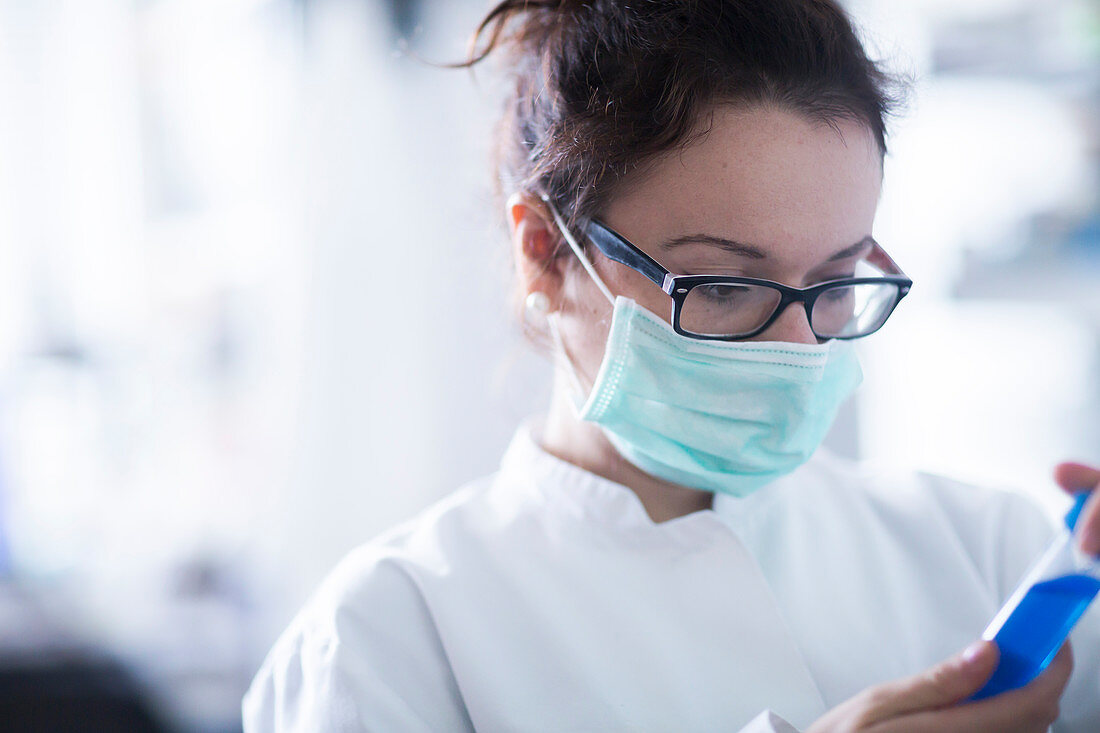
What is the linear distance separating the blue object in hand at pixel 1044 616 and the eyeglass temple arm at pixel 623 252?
1.39ft

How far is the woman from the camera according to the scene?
2.70 feet

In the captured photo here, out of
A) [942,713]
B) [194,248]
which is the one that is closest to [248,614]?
[194,248]

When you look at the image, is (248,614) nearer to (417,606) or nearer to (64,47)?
(417,606)

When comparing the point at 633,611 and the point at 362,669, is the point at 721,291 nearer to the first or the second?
the point at 633,611

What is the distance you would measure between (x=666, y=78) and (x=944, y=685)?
62 cm

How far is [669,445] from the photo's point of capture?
894mm

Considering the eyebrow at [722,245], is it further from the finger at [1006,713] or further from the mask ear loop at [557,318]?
the finger at [1006,713]

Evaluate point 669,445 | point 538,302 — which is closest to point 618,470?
point 669,445

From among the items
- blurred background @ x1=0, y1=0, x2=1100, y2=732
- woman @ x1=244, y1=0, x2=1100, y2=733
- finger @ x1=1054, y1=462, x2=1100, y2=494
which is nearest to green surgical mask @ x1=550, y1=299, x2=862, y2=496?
woman @ x1=244, y1=0, x2=1100, y2=733

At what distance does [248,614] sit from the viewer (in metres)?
2.15

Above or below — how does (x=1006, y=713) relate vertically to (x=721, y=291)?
below

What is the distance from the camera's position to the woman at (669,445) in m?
0.82

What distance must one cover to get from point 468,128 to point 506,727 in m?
1.30

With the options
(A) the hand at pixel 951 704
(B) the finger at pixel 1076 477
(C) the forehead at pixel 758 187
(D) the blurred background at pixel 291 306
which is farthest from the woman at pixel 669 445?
(D) the blurred background at pixel 291 306
